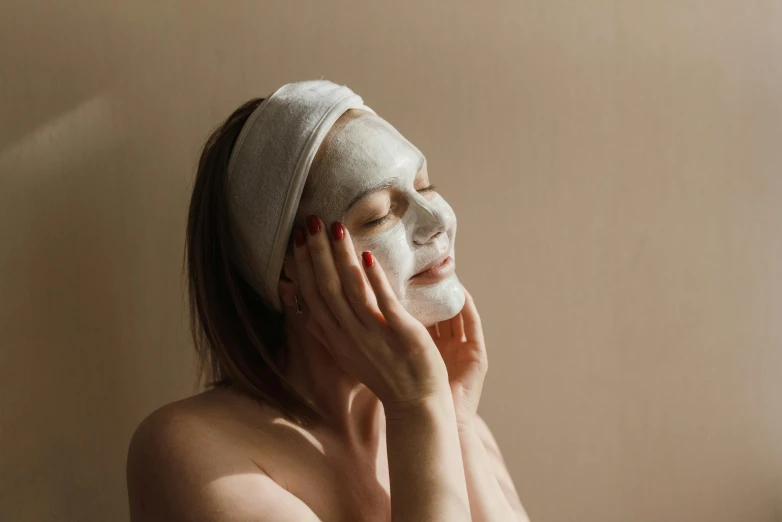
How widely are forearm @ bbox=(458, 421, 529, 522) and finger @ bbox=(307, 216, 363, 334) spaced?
290mm

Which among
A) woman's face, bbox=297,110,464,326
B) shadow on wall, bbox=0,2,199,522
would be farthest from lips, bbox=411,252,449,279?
shadow on wall, bbox=0,2,199,522

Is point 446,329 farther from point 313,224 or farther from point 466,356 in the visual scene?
point 313,224

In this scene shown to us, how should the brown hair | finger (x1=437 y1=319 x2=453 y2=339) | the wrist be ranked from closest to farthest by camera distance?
the wrist
the brown hair
finger (x1=437 y1=319 x2=453 y2=339)

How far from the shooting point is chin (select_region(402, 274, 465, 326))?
108cm

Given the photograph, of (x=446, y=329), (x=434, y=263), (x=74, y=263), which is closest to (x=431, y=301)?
(x=434, y=263)

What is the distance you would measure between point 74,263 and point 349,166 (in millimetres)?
496

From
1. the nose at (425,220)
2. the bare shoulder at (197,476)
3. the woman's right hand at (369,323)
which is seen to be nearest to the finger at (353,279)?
Answer: the woman's right hand at (369,323)

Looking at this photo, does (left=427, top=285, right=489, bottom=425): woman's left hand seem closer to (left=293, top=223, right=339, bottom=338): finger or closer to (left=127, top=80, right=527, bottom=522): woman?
(left=127, top=80, right=527, bottom=522): woman

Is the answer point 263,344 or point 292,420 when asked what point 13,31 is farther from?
point 292,420

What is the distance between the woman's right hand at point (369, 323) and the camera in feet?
3.29

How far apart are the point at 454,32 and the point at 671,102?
0.44 meters

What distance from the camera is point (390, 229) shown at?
1053 millimetres

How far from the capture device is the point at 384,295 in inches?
39.6

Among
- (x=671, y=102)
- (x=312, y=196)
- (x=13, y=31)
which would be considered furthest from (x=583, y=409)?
(x=13, y=31)
